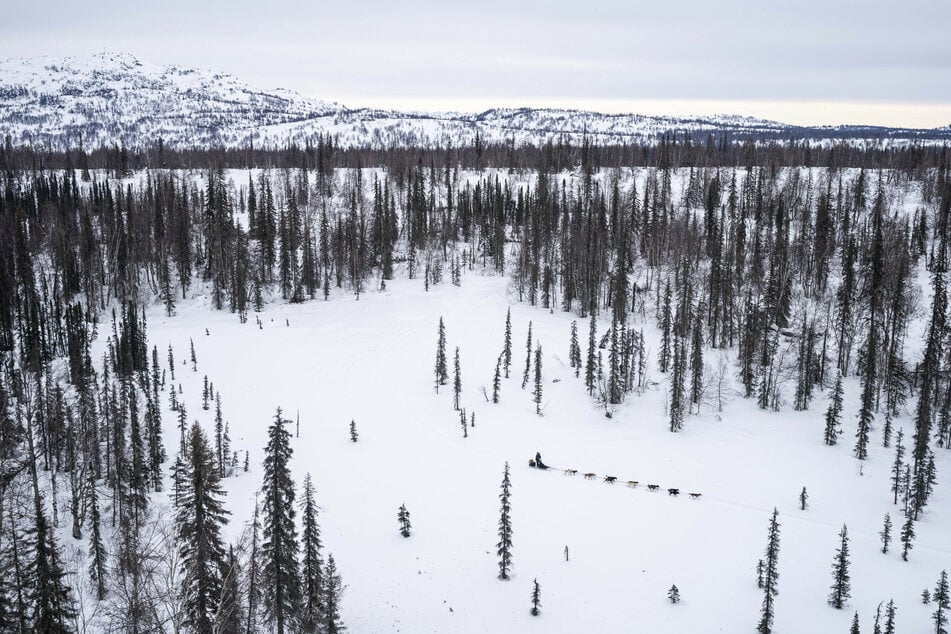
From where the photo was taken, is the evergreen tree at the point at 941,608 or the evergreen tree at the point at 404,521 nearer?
the evergreen tree at the point at 941,608

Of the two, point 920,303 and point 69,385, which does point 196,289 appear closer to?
point 69,385

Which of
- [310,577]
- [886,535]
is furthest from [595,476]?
[310,577]

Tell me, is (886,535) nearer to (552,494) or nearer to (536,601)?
(552,494)

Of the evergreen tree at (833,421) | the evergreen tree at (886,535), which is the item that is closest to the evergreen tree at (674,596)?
the evergreen tree at (886,535)

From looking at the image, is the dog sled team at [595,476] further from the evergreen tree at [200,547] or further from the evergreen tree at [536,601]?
the evergreen tree at [200,547]

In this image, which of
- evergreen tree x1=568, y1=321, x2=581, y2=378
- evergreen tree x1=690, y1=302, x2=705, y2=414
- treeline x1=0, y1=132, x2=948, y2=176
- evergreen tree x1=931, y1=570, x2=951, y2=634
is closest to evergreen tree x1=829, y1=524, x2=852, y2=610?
evergreen tree x1=931, y1=570, x2=951, y2=634

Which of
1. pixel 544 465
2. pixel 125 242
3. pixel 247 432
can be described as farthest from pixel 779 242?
A: pixel 125 242
